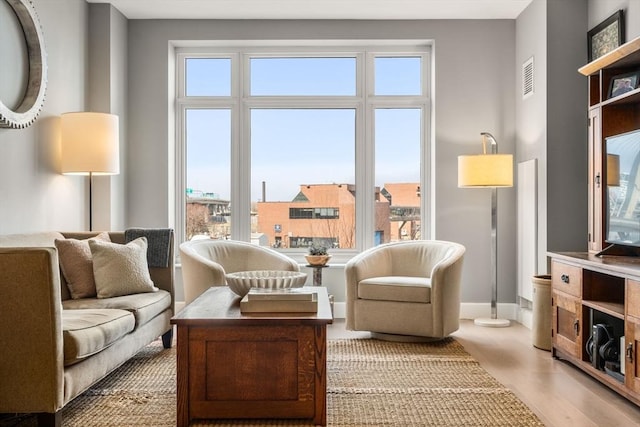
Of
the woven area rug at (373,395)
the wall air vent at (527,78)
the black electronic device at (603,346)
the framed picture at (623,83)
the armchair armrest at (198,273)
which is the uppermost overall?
the wall air vent at (527,78)

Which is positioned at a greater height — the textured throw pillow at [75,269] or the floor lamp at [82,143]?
the floor lamp at [82,143]

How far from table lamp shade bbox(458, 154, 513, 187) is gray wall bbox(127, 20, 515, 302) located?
0.51m

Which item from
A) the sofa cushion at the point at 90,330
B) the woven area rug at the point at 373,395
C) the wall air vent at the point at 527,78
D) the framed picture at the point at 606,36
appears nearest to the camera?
the sofa cushion at the point at 90,330

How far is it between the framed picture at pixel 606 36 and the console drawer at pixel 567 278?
1561mm

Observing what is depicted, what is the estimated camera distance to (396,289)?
164 inches

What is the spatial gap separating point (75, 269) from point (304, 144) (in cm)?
254

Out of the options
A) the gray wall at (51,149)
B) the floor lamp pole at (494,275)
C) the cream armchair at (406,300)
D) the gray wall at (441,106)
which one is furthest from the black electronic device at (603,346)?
the gray wall at (51,149)

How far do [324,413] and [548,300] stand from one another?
2.13 metres

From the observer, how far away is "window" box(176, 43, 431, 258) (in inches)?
211

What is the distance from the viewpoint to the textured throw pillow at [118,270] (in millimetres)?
3467

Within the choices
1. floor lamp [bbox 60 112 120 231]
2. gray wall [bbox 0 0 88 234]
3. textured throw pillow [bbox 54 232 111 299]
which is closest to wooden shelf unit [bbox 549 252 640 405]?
textured throw pillow [bbox 54 232 111 299]

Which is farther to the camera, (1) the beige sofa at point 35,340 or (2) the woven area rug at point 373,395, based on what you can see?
(2) the woven area rug at point 373,395

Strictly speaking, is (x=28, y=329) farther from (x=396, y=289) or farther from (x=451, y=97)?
(x=451, y=97)

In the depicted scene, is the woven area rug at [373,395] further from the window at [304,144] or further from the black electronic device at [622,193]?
the window at [304,144]
